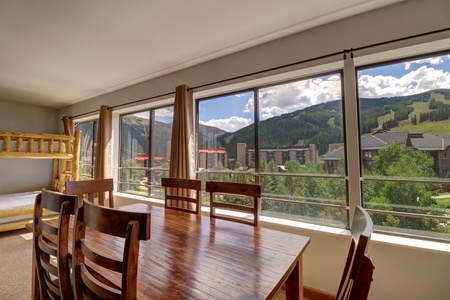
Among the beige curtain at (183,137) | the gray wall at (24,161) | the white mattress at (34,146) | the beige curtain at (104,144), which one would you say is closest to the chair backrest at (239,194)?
the beige curtain at (183,137)

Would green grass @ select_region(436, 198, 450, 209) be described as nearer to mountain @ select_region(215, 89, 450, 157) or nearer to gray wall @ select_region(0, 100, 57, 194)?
mountain @ select_region(215, 89, 450, 157)

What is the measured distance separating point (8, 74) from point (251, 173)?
13.2 feet

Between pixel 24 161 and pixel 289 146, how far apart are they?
19.4 ft

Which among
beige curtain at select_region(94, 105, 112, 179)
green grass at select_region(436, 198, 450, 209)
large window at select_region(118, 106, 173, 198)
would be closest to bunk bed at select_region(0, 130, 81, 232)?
beige curtain at select_region(94, 105, 112, 179)

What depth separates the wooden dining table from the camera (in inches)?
31.9

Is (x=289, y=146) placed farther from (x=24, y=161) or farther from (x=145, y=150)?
(x=24, y=161)

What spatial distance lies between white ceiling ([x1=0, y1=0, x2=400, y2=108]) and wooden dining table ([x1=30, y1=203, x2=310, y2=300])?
1.84m

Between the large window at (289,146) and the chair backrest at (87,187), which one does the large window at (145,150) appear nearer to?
the large window at (289,146)

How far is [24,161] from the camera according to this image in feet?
15.9

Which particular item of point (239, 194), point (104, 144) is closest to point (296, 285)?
point (239, 194)

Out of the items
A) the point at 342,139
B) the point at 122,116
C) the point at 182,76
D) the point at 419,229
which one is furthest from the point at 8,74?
the point at 419,229

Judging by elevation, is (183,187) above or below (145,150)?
below

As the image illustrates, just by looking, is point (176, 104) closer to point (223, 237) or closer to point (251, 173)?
point (251, 173)

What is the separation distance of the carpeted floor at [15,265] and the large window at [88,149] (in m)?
1.66
